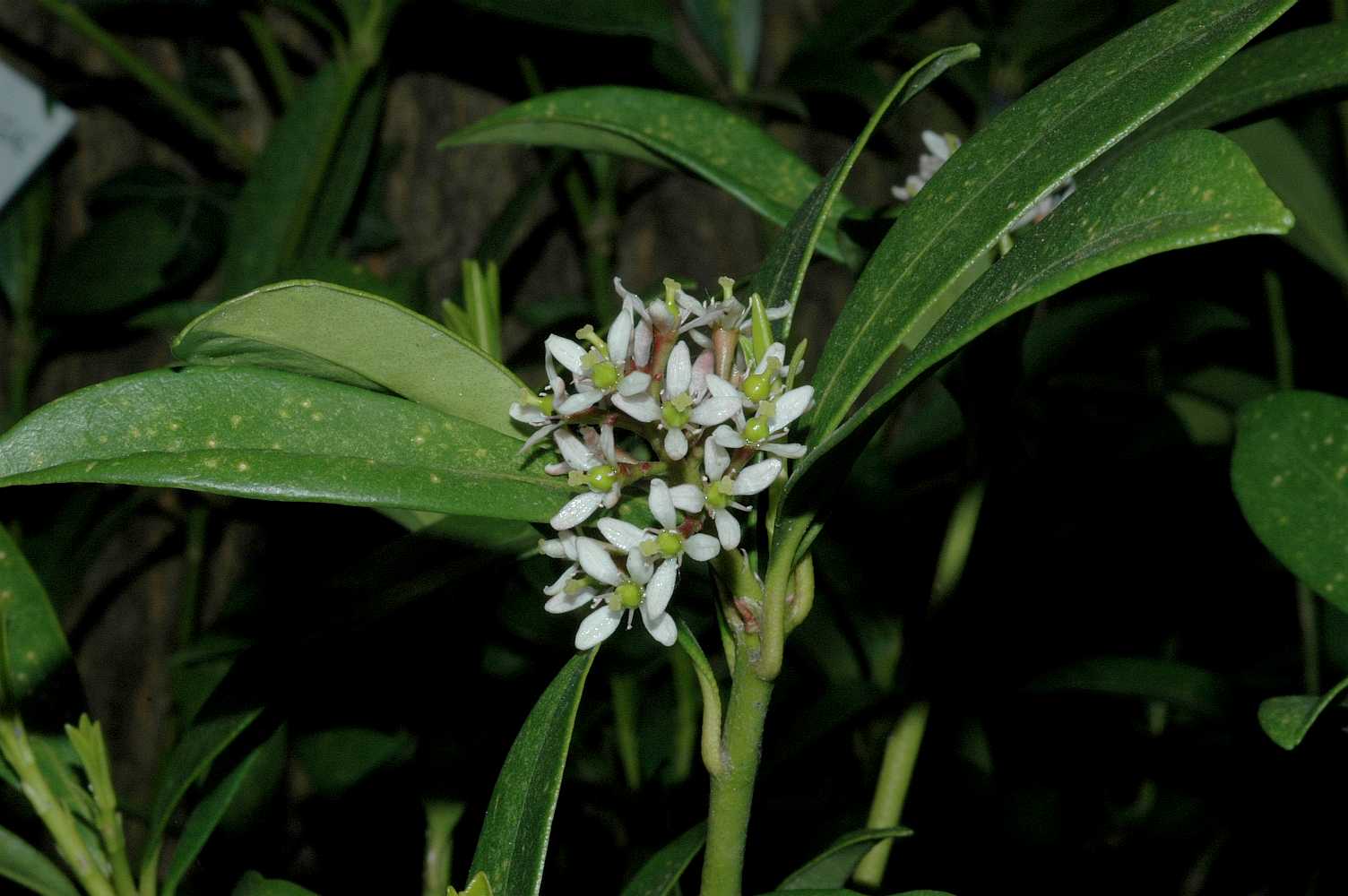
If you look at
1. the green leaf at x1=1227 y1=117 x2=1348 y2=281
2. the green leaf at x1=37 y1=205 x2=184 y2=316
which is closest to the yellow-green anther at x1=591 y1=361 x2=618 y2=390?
the green leaf at x1=1227 y1=117 x2=1348 y2=281

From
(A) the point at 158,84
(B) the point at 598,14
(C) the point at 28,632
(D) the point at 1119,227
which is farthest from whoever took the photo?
(A) the point at 158,84

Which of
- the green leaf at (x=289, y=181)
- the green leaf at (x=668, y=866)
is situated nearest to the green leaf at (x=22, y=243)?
the green leaf at (x=289, y=181)

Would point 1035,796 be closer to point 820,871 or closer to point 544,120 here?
point 820,871

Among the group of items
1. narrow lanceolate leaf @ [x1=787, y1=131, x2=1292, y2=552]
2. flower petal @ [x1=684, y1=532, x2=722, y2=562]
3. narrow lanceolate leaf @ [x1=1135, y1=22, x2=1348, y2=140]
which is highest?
narrow lanceolate leaf @ [x1=1135, y1=22, x2=1348, y2=140]

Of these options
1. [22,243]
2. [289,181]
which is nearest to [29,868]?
[289,181]

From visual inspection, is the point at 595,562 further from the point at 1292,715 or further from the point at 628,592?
the point at 1292,715

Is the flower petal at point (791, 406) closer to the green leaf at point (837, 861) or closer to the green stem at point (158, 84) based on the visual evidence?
the green leaf at point (837, 861)

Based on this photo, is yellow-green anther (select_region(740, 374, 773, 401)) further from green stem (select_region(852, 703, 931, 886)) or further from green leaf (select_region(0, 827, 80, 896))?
green leaf (select_region(0, 827, 80, 896))
